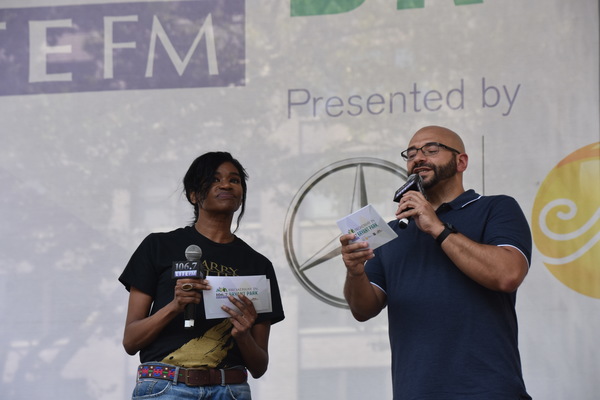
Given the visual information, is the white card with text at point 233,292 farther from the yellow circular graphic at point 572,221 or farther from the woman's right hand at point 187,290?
the yellow circular graphic at point 572,221

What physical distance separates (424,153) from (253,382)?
1.91m

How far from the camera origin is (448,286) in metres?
2.63

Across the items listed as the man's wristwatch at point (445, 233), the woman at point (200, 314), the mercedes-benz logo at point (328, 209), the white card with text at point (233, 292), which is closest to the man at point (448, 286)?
the man's wristwatch at point (445, 233)

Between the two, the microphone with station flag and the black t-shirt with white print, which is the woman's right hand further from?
the black t-shirt with white print

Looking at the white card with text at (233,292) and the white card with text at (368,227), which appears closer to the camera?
the white card with text at (368,227)

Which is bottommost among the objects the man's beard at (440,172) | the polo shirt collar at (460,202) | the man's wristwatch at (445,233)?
the man's wristwatch at (445,233)

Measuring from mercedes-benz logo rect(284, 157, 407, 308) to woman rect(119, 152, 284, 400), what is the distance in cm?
106

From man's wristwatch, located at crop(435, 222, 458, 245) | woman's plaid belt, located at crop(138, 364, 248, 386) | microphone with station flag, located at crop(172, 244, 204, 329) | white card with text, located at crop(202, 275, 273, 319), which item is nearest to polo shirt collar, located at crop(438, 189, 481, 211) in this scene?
man's wristwatch, located at crop(435, 222, 458, 245)

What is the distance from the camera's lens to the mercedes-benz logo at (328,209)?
4285 millimetres

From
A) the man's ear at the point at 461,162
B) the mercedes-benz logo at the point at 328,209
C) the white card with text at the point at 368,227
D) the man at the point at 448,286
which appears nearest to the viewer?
the man at the point at 448,286

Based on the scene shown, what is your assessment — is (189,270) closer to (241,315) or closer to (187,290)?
(187,290)

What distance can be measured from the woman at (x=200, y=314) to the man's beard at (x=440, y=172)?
767 millimetres

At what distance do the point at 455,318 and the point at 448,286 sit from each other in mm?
108

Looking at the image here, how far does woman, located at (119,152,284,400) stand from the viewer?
285 cm
